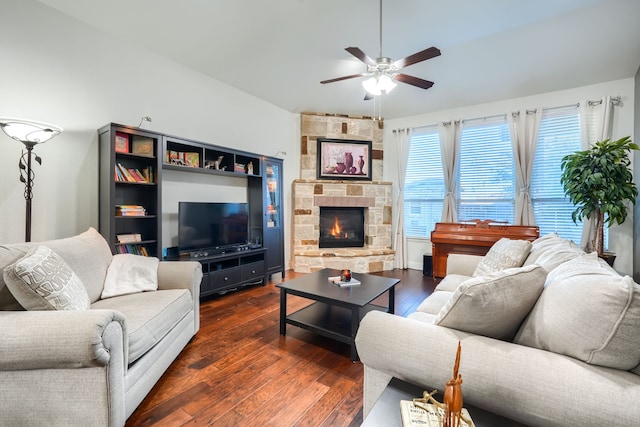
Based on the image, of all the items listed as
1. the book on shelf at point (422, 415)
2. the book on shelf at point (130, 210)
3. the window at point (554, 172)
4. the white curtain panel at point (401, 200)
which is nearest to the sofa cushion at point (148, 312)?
the book on shelf at point (130, 210)

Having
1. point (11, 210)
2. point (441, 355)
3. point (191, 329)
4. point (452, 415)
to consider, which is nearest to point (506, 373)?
point (441, 355)

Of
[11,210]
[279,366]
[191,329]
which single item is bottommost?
[279,366]

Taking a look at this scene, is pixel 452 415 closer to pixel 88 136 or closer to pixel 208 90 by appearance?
pixel 88 136

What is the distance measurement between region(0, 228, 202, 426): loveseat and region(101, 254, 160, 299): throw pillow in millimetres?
221

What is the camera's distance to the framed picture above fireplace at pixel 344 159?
504 centimetres

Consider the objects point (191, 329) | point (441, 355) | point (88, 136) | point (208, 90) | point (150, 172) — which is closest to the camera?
point (441, 355)

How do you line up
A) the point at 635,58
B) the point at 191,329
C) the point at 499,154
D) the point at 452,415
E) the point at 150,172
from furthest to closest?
1. the point at 499,154
2. the point at 635,58
3. the point at 150,172
4. the point at 191,329
5. the point at 452,415

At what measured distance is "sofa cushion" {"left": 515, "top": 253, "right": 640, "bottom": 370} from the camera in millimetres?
791

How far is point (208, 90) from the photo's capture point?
3758mm

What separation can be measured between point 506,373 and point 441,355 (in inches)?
7.5

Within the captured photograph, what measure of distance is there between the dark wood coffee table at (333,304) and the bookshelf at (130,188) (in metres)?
1.59

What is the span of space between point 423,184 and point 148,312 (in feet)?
14.9

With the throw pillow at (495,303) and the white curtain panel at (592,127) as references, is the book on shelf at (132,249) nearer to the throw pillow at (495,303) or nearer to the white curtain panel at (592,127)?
the throw pillow at (495,303)

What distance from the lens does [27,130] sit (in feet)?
6.63
